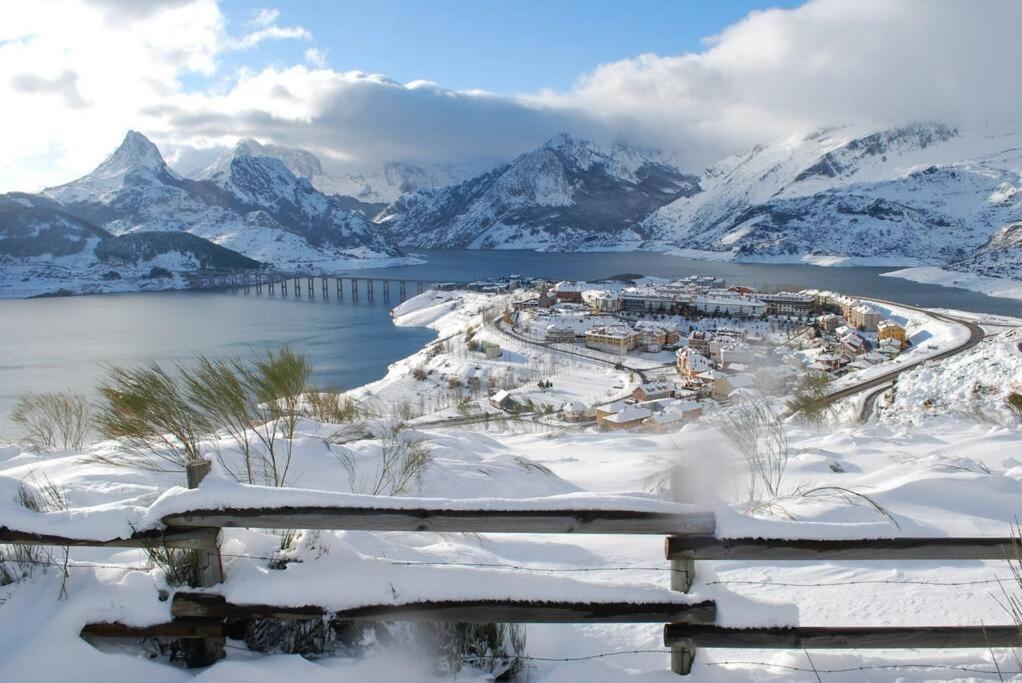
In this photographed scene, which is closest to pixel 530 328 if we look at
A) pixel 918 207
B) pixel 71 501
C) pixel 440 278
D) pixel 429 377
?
pixel 429 377

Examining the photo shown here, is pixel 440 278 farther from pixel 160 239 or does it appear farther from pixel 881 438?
pixel 881 438

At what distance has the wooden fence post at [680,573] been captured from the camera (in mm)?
1641

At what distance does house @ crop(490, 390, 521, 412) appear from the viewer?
18.9 meters

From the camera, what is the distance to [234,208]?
501 ft

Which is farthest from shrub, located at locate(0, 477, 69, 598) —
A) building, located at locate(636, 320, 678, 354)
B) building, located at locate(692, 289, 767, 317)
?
building, located at locate(692, 289, 767, 317)

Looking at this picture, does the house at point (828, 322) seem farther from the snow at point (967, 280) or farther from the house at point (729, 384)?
the snow at point (967, 280)

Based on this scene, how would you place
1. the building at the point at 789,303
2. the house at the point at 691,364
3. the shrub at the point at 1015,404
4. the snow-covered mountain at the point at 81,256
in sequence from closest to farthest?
the shrub at the point at 1015,404
the house at the point at 691,364
the building at the point at 789,303
the snow-covered mountain at the point at 81,256

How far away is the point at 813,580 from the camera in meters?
2.41

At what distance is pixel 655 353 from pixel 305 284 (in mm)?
59757

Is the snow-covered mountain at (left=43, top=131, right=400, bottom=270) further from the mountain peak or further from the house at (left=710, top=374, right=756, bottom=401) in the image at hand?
the house at (left=710, top=374, right=756, bottom=401)

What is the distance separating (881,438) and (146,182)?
539 ft

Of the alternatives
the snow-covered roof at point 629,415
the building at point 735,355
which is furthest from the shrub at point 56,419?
the building at point 735,355

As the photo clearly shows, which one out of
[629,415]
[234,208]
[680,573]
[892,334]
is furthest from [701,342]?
[234,208]

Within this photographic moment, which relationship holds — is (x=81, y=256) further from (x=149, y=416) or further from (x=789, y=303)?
(x=149, y=416)
